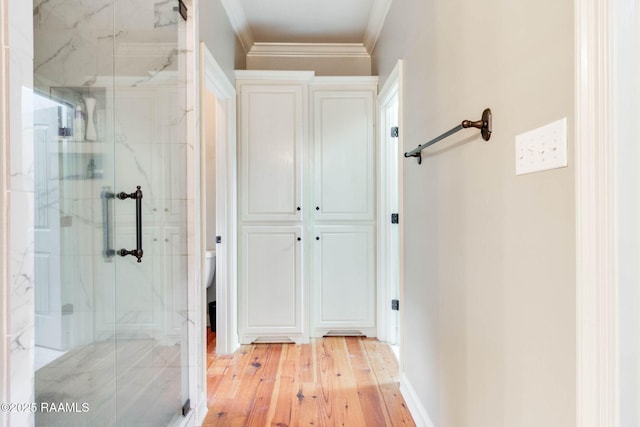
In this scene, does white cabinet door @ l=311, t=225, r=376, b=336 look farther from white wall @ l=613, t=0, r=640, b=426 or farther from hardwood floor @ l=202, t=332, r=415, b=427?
white wall @ l=613, t=0, r=640, b=426

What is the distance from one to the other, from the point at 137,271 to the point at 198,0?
1.43 m

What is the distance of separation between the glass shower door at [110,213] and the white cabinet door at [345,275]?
132cm

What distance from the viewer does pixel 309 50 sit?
318 centimetres

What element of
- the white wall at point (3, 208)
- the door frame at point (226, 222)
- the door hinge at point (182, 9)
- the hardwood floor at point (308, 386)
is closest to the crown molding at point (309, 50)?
the door frame at point (226, 222)

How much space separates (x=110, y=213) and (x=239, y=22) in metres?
1.98

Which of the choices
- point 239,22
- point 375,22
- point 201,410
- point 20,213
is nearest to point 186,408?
point 201,410

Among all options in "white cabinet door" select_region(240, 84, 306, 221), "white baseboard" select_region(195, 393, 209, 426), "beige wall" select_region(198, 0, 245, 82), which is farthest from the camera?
"white cabinet door" select_region(240, 84, 306, 221)

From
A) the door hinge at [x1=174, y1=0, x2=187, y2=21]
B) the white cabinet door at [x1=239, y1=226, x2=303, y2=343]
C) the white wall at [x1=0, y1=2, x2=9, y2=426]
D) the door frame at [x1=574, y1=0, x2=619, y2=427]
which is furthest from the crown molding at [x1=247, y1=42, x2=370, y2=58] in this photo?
the door frame at [x1=574, y1=0, x2=619, y2=427]

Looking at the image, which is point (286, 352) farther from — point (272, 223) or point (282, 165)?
point (282, 165)

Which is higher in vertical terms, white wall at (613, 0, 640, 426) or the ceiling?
the ceiling

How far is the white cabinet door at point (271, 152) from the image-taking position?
2.79 meters

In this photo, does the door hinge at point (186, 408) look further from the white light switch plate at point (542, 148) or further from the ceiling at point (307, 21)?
the ceiling at point (307, 21)

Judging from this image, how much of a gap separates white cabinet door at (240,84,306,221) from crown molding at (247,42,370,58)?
0.54 meters

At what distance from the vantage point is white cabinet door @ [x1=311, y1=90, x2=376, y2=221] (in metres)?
2.90
